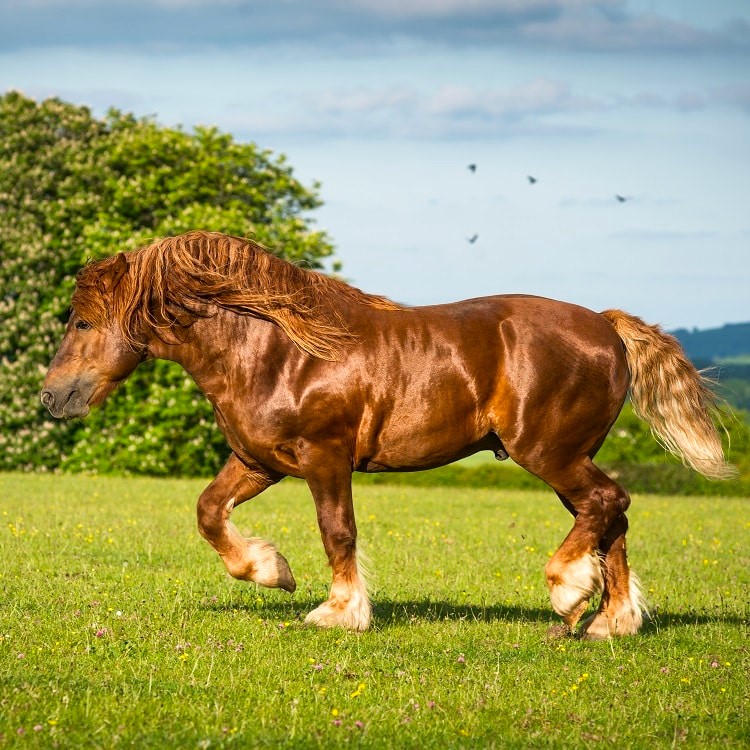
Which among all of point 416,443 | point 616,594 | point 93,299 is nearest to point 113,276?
point 93,299

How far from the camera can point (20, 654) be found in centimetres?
706

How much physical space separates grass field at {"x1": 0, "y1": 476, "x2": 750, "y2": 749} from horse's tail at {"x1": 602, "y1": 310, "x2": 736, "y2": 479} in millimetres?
1467

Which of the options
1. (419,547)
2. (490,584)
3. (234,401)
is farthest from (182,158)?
(234,401)

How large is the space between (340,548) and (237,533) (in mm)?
930

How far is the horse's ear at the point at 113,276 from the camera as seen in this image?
325 inches

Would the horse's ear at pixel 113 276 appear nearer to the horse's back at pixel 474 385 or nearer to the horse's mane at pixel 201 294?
the horse's mane at pixel 201 294

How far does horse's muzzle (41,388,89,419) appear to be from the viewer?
8.25 meters

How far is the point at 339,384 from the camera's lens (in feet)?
26.6

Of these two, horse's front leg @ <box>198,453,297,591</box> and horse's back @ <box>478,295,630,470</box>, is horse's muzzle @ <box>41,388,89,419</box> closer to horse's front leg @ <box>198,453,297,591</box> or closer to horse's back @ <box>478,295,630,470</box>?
horse's front leg @ <box>198,453,297,591</box>

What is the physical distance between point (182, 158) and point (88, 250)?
14.2 ft

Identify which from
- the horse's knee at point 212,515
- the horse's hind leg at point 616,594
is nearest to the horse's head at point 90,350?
the horse's knee at point 212,515

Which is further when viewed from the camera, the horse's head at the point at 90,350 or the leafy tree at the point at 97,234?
the leafy tree at the point at 97,234

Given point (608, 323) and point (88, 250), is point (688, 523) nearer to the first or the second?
point (608, 323)

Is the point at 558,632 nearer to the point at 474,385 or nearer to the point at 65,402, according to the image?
the point at 474,385
